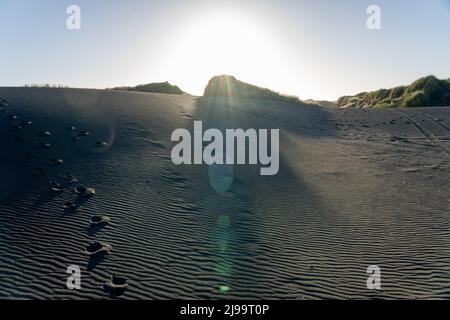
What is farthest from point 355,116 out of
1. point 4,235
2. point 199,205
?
point 4,235

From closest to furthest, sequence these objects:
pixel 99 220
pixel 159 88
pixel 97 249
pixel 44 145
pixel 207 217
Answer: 1. pixel 97 249
2. pixel 99 220
3. pixel 207 217
4. pixel 44 145
5. pixel 159 88

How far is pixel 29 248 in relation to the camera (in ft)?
20.7

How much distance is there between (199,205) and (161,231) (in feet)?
5.06

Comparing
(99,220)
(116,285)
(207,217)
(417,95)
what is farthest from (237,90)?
(116,285)

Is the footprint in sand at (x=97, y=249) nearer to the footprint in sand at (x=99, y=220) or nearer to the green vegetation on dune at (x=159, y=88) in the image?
the footprint in sand at (x=99, y=220)

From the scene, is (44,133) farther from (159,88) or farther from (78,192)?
(159,88)

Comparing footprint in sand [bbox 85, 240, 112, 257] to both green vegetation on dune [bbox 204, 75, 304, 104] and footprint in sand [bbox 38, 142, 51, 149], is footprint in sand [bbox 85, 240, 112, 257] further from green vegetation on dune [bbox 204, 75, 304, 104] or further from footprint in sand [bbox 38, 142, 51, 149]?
green vegetation on dune [bbox 204, 75, 304, 104]

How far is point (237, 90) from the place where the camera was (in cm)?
2950

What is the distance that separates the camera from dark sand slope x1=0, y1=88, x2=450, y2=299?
19.2 feet

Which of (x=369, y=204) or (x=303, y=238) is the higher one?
(x=369, y=204)

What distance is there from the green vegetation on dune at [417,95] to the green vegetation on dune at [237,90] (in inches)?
431

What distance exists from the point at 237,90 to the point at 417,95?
52.4 feet
